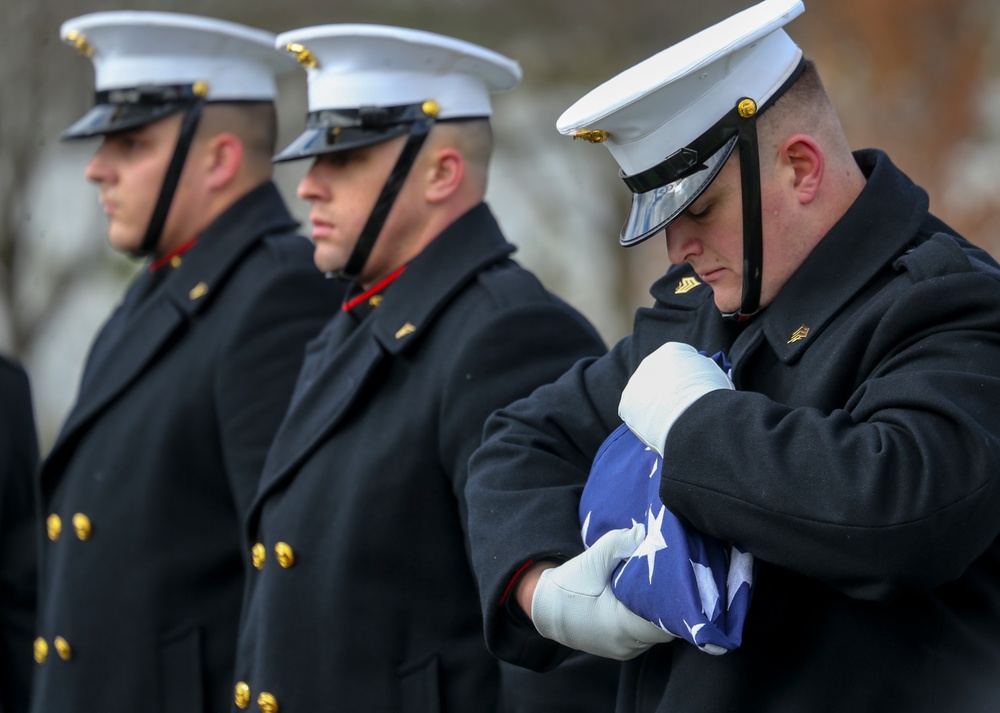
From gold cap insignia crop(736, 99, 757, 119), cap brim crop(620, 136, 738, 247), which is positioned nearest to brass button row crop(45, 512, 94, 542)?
cap brim crop(620, 136, 738, 247)

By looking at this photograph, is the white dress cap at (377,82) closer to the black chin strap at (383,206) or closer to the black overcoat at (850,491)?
the black chin strap at (383,206)

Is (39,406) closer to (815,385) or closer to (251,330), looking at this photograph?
(251,330)

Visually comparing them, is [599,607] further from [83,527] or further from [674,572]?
[83,527]

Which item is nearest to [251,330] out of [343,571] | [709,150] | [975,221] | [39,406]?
[343,571]

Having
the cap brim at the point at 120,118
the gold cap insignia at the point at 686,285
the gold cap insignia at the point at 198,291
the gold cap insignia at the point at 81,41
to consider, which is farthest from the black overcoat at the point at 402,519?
the gold cap insignia at the point at 81,41

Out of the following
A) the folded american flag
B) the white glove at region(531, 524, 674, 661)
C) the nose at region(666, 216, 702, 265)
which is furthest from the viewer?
the nose at region(666, 216, 702, 265)

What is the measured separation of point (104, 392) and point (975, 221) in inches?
180

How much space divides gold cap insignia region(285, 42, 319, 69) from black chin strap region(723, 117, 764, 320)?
172 centimetres

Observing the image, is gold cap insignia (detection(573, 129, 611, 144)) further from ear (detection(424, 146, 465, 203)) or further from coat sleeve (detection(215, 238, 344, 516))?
coat sleeve (detection(215, 238, 344, 516))

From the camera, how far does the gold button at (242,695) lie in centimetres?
369

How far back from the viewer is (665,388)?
95.4 inches

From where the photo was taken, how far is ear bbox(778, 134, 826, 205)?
2561mm

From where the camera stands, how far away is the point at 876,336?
2367mm

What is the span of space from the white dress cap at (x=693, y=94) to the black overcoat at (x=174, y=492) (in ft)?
5.74
